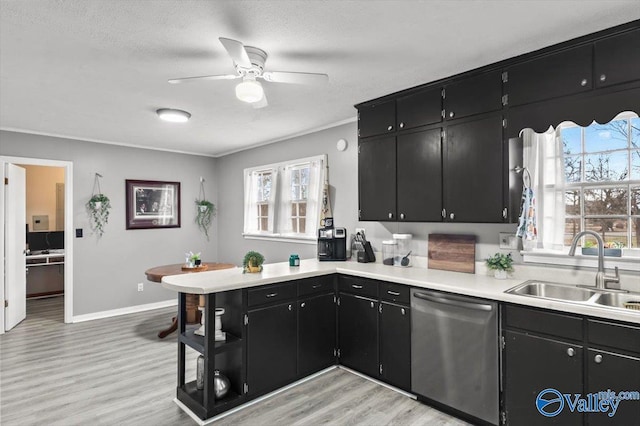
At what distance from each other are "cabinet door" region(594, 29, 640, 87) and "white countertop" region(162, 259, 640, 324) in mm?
1364

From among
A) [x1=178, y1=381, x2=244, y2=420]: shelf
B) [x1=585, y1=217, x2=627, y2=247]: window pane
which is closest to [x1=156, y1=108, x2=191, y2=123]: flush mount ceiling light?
[x1=178, y1=381, x2=244, y2=420]: shelf

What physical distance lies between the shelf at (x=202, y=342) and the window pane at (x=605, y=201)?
110 inches

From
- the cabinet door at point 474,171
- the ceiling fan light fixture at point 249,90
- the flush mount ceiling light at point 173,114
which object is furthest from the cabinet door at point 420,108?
the flush mount ceiling light at point 173,114

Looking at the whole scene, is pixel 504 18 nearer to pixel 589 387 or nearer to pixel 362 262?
pixel 589 387

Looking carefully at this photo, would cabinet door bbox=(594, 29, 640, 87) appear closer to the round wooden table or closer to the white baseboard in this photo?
the round wooden table

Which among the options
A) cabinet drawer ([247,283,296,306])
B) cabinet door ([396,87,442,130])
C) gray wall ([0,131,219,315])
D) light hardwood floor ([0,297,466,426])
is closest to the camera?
light hardwood floor ([0,297,466,426])

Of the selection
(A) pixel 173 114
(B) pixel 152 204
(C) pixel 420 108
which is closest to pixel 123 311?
(B) pixel 152 204

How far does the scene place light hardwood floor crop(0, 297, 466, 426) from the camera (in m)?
2.57

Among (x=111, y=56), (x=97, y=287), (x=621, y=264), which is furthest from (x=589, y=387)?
(x=97, y=287)

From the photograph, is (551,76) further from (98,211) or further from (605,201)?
(98,211)

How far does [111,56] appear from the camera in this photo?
2469mm

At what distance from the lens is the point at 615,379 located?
6.27ft

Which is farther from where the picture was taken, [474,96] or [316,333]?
[316,333]

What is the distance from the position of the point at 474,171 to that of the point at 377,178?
0.94 m
